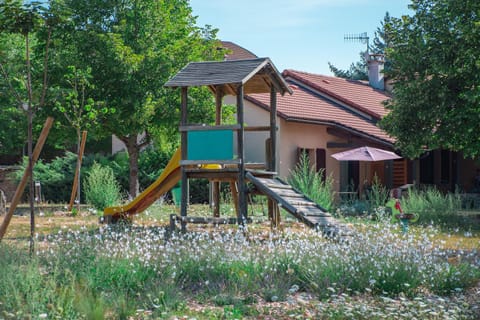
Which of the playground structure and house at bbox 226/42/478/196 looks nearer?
the playground structure

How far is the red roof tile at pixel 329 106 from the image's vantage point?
2598 centimetres

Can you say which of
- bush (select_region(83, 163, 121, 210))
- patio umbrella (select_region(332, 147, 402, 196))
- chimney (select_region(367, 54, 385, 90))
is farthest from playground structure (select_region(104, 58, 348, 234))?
chimney (select_region(367, 54, 385, 90))

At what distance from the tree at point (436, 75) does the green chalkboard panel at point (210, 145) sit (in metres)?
6.20

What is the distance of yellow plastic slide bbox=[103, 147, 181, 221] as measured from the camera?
14922mm

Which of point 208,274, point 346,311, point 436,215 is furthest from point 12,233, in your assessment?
point 436,215

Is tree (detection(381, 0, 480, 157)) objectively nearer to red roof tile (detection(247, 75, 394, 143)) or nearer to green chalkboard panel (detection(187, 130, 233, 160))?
green chalkboard panel (detection(187, 130, 233, 160))

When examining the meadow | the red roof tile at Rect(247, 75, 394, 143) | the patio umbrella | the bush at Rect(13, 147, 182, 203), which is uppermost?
the red roof tile at Rect(247, 75, 394, 143)

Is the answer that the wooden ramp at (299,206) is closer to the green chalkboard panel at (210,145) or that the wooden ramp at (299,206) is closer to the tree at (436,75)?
the green chalkboard panel at (210,145)

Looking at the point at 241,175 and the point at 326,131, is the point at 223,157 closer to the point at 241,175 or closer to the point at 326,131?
the point at 241,175

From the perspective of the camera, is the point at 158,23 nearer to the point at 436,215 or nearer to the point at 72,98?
the point at 72,98

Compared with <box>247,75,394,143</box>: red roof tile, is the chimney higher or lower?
higher

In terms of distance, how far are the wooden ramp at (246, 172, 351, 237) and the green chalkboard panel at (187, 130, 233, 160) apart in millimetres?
640

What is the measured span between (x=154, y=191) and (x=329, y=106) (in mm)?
15004

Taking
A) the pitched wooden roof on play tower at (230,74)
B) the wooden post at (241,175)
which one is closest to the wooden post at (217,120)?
the pitched wooden roof on play tower at (230,74)
